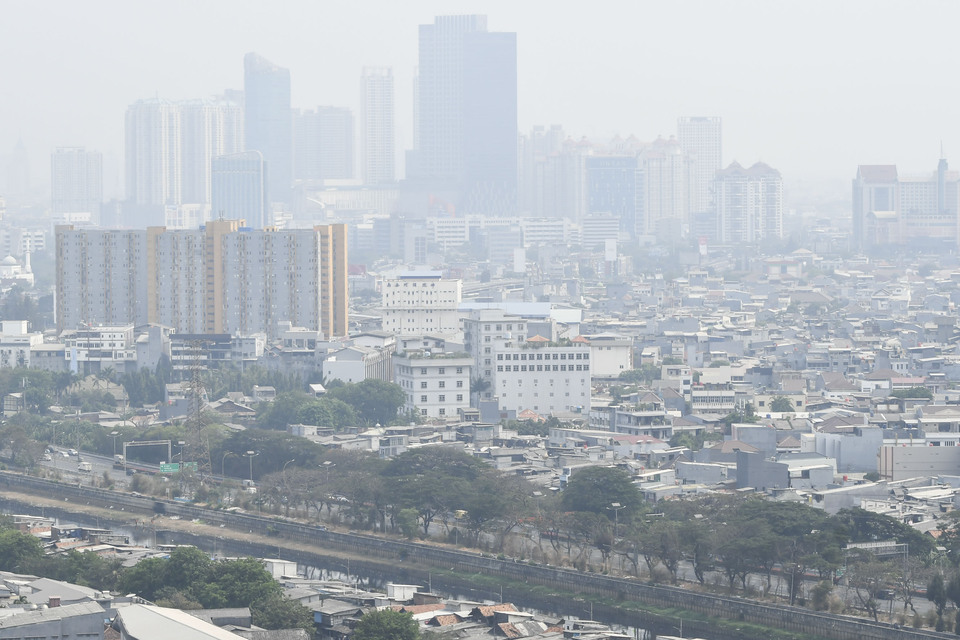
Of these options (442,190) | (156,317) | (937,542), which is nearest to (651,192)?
(442,190)

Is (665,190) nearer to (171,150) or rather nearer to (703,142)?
(703,142)

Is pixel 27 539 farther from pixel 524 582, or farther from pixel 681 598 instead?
pixel 681 598

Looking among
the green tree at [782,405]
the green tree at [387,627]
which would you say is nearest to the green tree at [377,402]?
the green tree at [782,405]

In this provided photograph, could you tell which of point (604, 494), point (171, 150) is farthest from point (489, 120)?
point (604, 494)

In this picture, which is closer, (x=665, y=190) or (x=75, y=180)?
(x=665, y=190)

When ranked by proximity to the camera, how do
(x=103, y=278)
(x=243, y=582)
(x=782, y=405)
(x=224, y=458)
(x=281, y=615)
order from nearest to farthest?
(x=281, y=615) < (x=243, y=582) < (x=224, y=458) < (x=782, y=405) < (x=103, y=278)

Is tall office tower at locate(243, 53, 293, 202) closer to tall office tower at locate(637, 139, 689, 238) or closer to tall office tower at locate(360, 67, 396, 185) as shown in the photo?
tall office tower at locate(360, 67, 396, 185)

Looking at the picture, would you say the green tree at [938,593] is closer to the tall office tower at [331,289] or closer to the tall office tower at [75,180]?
the tall office tower at [331,289]
